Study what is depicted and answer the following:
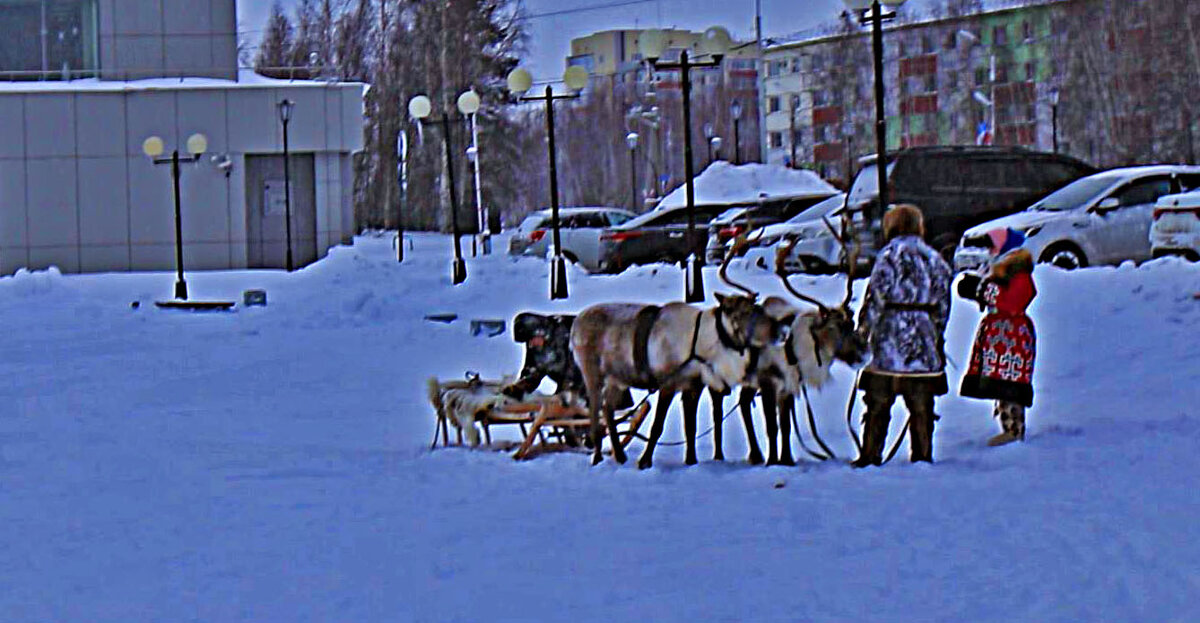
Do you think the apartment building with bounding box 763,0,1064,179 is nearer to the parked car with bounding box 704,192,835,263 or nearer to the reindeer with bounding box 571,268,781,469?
the parked car with bounding box 704,192,835,263

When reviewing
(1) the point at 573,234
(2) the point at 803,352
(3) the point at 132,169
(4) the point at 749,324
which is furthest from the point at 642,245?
(4) the point at 749,324

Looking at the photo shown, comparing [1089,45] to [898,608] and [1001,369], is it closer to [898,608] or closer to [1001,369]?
[1001,369]

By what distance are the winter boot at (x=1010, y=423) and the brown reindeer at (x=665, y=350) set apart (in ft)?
5.46

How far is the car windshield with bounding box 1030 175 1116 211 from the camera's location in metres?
19.1

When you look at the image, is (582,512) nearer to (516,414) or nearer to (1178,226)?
(516,414)

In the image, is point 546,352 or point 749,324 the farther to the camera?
point 546,352

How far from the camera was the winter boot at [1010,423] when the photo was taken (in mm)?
9445

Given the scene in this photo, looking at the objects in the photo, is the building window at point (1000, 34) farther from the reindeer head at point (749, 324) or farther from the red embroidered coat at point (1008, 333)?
the reindeer head at point (749, 324)

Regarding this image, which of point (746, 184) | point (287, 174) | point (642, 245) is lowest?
point (642, 245)

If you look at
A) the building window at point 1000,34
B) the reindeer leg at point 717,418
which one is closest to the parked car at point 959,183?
the reindeer leg at point 717,418

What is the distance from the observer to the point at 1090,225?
18.7 m

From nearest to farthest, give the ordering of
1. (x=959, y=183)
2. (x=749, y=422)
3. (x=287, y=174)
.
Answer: (x=749, y=422) < (x=959, y=183) < (x=287, y=174)

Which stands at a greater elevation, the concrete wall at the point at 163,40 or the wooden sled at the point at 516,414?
the concrete wall at the point at 163,40

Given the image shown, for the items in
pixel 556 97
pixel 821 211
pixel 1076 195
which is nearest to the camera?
pixel 1076 195
